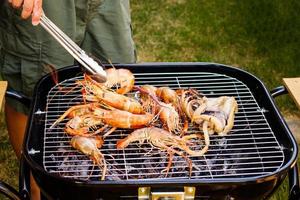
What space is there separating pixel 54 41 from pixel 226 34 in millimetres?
2585

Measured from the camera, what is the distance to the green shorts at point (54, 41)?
2254 millimetres

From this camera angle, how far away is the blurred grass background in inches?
166

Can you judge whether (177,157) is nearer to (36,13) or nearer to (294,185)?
(294,185)

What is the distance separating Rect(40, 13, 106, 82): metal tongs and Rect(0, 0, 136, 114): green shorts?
35 centimetres

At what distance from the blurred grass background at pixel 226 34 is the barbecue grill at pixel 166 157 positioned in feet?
5.83

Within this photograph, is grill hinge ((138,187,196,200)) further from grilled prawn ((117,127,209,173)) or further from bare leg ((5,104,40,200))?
bare leg ((5,104,40,200))

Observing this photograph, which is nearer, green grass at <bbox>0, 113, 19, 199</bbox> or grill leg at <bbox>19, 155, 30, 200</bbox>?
grill leg at <bbox>19, 155, 30, 200</bbox>

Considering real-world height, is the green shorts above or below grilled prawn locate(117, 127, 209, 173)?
above

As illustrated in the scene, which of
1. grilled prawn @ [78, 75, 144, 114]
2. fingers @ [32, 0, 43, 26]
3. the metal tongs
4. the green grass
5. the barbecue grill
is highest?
fingers @ [32, 0, 43, 26]

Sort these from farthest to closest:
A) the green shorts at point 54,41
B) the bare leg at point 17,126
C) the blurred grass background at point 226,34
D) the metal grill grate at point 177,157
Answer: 1. the blurred grass background at point 226,34
2. the bare leg at point 17,126
3. the green shorts at point 54,41
4. the metal grill grate at point 177,157

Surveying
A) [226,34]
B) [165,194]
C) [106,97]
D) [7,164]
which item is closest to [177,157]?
[165,194]

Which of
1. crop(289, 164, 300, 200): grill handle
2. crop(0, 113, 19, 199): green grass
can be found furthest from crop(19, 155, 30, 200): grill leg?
crop(0, 113, 19, 199): green grass

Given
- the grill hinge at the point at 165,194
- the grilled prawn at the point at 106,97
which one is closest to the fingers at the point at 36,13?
the grilled prawn at the point at 106,97

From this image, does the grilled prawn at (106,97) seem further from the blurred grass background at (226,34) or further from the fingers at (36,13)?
the blurred grass background at (226,34)
